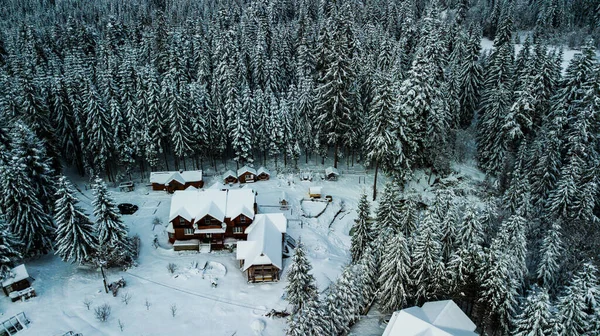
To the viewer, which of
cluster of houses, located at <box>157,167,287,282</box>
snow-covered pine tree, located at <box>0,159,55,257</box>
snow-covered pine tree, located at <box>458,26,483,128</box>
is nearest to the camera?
snow-covered pine tree, located at <box>0,159,55,257</box>

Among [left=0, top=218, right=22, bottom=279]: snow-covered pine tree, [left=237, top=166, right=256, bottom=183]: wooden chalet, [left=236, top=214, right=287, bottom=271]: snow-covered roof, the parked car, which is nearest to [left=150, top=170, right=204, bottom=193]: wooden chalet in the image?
the parked car

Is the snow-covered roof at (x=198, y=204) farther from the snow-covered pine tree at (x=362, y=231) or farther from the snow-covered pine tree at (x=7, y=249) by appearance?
the snow-covered pine tree at (x=362, y=231)

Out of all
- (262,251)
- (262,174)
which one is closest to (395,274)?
(262,251)

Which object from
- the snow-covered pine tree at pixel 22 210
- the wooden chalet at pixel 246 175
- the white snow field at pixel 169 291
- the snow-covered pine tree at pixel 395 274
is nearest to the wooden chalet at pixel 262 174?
the wooden chalet at pixel 246 175

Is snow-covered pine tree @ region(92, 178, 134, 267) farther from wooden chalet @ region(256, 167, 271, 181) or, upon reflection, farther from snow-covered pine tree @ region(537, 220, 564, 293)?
snow-covered pine tree @ region(537, 220, 564, 293)

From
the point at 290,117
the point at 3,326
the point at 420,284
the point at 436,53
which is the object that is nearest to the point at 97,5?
the point at 290,117

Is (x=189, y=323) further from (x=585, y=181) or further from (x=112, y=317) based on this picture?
(x=585, y=181)
